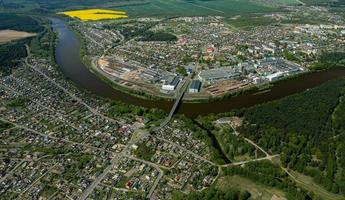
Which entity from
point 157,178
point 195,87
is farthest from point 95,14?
point 157,178

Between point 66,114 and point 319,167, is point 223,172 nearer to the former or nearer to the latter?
point 319,167

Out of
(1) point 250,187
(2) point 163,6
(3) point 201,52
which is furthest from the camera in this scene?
(2) point 163,6

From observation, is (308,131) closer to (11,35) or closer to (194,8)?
(11,35)

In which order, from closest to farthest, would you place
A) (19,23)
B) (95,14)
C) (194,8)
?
(19,23), (95,14), (194,8)

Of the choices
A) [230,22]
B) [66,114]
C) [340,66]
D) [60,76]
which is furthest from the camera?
[230,22]

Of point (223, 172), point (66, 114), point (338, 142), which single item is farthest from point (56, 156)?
point (338, 142)

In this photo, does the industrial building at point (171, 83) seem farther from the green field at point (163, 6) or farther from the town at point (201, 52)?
the green field at point (163, 6)
